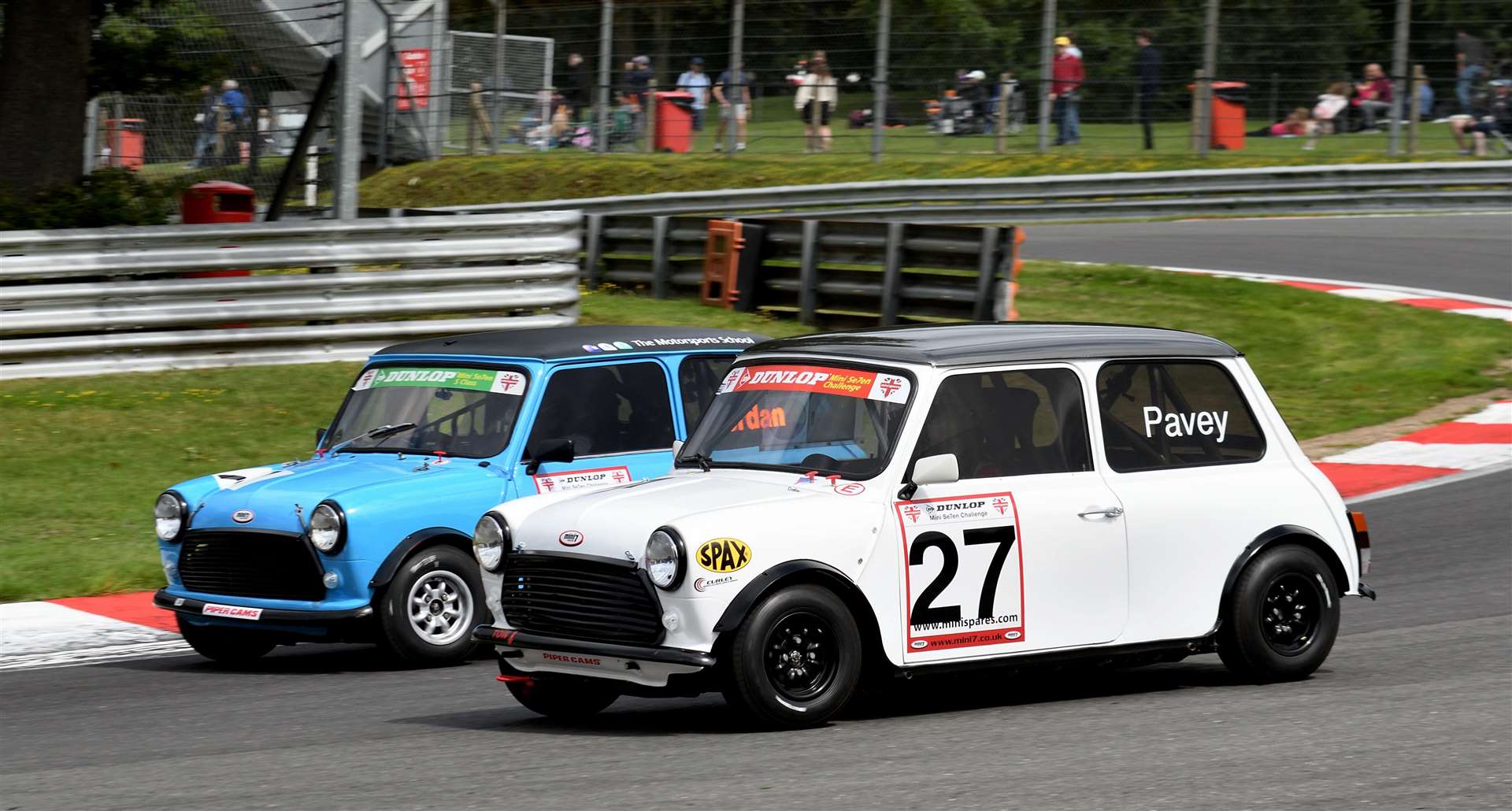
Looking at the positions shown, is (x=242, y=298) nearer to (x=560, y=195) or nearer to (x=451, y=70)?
(x=560, y=195)

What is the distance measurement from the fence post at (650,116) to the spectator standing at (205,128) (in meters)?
9.85

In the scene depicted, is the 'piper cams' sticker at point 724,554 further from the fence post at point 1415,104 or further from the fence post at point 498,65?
the fence post at point 498,65

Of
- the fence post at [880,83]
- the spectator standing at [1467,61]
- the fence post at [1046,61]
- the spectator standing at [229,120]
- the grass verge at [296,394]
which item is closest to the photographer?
the grass verge at [296,394]

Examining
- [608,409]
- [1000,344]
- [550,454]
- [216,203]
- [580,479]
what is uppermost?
[216,203]

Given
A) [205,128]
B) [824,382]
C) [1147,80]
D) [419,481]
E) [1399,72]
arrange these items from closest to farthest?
[824,382]
[419,481]
[205,128]
[1399,72]
[1147,80]

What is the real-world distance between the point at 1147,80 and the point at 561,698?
61.8 ft

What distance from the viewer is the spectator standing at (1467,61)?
22469 millimetres

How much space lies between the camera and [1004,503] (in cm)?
661

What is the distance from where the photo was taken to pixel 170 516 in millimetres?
8289

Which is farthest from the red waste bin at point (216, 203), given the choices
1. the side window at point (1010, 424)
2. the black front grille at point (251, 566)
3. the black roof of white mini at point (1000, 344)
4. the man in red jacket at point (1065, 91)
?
the man in red jacket at point (1065, 91)

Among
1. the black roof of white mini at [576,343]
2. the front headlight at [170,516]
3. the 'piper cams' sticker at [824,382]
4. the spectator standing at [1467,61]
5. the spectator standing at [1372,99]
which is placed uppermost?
the spectator standing at [1467,61]

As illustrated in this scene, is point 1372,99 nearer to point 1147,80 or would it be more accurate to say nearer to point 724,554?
point 1147,80

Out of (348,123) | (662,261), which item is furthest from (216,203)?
(662,261)

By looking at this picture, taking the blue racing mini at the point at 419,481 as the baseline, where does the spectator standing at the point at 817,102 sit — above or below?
above
